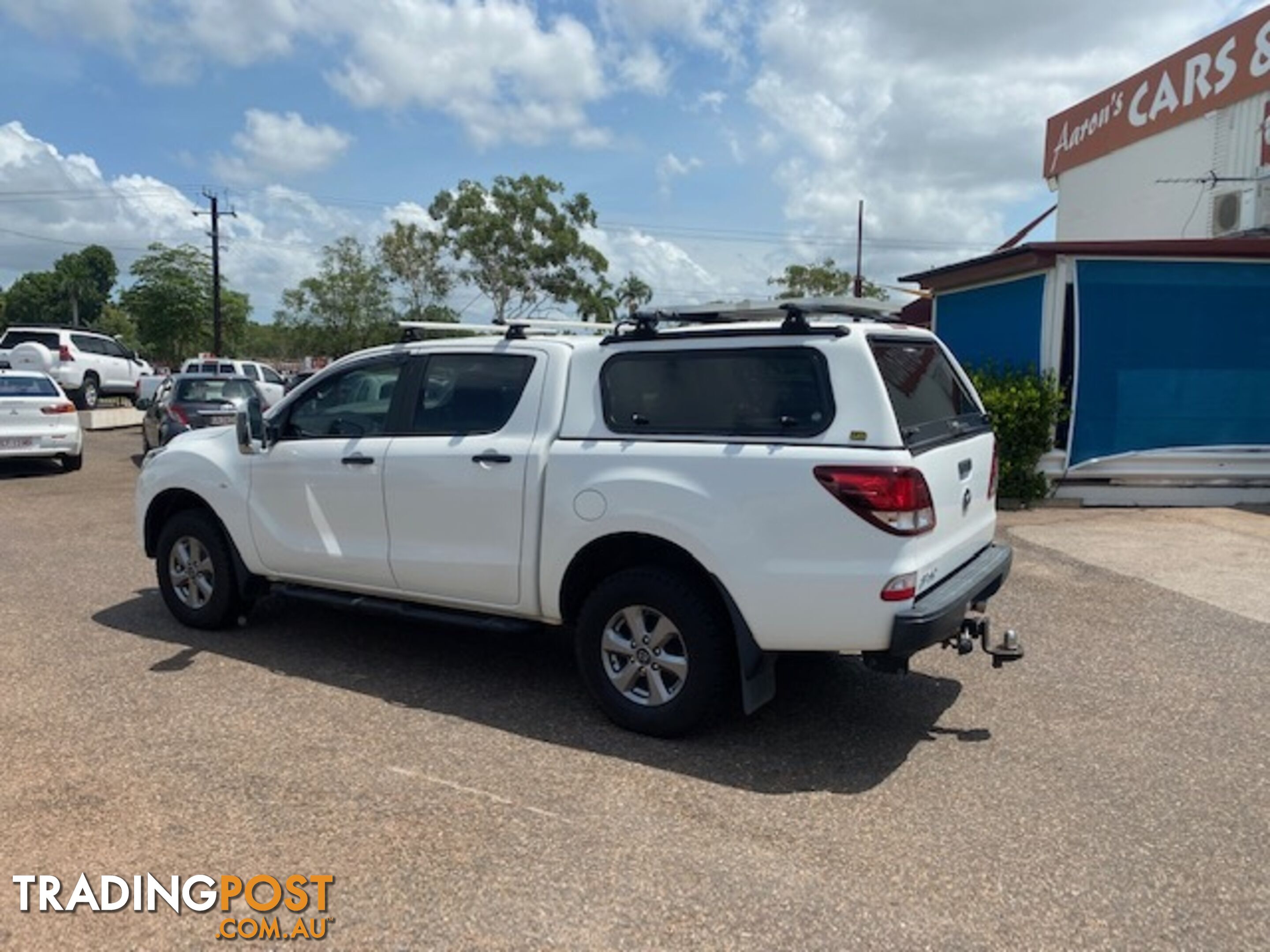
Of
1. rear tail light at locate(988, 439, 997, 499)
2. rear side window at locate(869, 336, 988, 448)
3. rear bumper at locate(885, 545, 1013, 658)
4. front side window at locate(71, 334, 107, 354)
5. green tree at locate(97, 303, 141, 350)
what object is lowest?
rear bumper at locate(885, 545, 1013, 658)

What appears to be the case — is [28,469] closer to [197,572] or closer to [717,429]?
[197,572]

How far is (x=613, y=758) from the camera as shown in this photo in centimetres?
400

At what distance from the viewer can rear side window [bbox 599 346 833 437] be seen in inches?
152

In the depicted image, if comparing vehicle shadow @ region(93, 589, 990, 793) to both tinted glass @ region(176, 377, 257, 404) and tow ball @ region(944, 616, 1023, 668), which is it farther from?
tinted glass @ region(176, 377, 257, 404)

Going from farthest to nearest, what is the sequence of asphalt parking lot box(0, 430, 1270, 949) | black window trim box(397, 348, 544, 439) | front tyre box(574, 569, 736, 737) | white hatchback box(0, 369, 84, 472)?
1. white hatchback box(0, 369, 84, 472)
2. black window trim box(397, 348, 544, 439)
3. front tyre box(574, 569, 736, 737)
4. asphalt parking lot box(0, 430, 1270, 949)

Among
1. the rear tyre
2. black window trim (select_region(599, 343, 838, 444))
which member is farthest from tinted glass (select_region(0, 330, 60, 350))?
black window trim (select_region(599, 343, 838, 444))

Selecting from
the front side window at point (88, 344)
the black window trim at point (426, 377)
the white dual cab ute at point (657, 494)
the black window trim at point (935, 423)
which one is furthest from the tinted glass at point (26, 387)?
the black window trim at point (935, 423)

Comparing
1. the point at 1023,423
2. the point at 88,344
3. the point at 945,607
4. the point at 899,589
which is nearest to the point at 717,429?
the point at 899,589

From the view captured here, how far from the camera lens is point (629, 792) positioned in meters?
3.70

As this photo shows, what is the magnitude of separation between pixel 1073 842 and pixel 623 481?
7.06 ft

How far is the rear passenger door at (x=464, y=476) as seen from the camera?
4480 millimetres

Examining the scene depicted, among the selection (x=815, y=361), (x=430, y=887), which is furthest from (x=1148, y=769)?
(x=430, y=887)

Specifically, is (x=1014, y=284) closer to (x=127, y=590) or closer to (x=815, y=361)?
(x=815, y=361)

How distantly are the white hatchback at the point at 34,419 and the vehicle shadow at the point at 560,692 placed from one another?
27.7 feet
